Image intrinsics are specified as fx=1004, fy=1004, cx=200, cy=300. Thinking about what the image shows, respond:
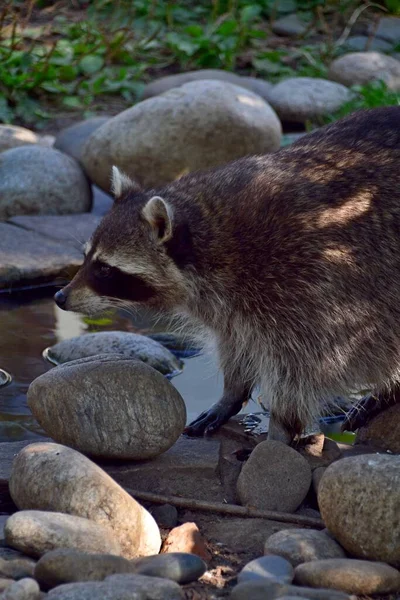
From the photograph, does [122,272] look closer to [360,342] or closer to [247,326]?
[247,326]

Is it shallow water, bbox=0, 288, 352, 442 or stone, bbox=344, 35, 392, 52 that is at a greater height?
stone, bbox=344, 35, 392, 52

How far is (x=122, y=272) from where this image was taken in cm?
357

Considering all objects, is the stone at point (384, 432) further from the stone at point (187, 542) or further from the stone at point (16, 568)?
the stone at point (16, 568)

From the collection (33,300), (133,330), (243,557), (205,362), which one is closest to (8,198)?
(33,300)

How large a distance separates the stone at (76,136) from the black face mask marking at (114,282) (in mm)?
3333

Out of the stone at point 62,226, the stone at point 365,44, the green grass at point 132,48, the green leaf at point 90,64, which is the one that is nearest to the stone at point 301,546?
the stone at point 62,226

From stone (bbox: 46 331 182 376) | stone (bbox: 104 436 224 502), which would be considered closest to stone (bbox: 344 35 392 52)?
stone (bbox: 46 331 182 376)

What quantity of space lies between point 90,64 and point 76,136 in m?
1.82

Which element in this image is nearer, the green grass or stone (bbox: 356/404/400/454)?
stone (bbox: 356/404/400/454)

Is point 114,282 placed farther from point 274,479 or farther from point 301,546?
point 301,546

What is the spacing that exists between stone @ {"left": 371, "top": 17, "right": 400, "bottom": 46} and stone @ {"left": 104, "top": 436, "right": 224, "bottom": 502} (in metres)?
7.33

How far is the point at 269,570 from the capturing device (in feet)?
8.41

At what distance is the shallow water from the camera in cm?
399

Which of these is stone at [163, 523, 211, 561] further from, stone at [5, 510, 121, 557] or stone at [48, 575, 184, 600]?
stone at [48, 575, 184, 600]
